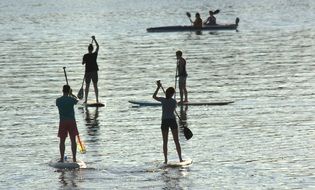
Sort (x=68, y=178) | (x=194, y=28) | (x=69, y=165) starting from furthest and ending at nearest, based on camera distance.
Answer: (x=194, y=28), (x=69, y=165), (x=68, y=178)

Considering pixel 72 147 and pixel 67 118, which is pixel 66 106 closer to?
pixel 67 118

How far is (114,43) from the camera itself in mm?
77875

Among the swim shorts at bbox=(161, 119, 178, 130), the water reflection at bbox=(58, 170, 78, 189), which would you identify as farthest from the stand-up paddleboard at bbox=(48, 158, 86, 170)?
the swim shorts at bbox=(161, 119, 178, 130)

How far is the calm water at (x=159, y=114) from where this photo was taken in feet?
90.9

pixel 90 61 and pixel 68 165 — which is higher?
pixel 90 61

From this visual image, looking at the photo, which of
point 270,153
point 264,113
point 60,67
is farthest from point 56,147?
point 60,67

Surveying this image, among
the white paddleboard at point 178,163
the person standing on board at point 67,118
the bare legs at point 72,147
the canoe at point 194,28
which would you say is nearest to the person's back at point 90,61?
the person standing on board at point 67,118

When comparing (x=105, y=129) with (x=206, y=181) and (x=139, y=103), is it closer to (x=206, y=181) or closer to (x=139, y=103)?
(x=139, y=103)

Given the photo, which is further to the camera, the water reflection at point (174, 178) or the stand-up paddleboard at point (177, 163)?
the stand-up paddleboard at point (177, 163)

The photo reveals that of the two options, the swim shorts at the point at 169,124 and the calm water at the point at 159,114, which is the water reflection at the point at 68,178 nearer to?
the calm water at the point at 159,114

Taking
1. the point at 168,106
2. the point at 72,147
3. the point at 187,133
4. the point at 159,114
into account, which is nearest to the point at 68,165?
the point at 72,147

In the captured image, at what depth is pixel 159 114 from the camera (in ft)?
127

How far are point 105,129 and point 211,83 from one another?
45.1 ft

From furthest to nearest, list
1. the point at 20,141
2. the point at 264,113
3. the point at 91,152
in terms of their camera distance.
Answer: the point at 264,113
the point at 20,141
the point at 91,152
